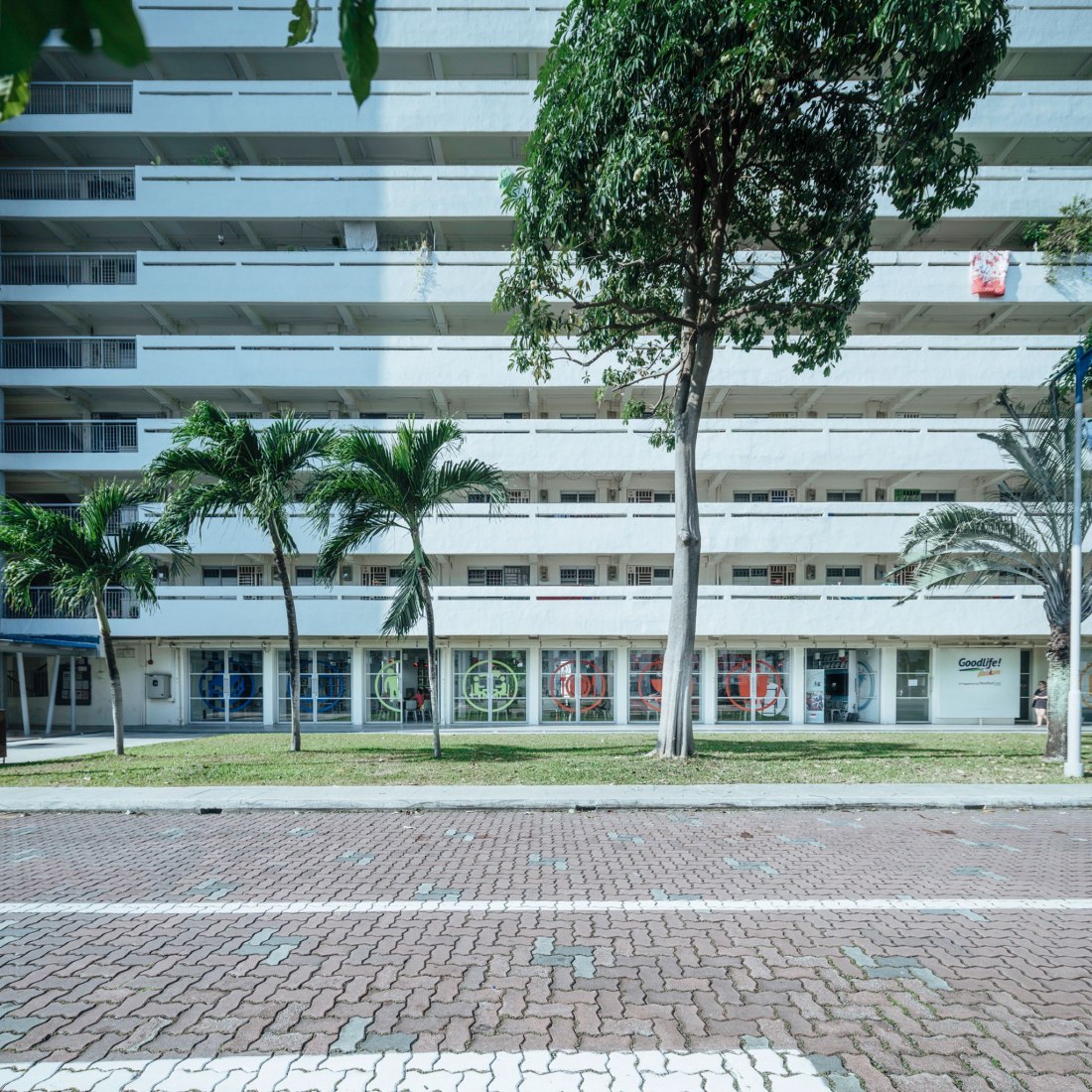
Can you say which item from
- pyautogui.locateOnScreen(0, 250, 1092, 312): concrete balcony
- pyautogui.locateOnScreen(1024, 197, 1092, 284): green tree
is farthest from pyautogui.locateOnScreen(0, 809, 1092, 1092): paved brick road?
pyautogui.locateOnScreen(1024, 197, 1092, 284): green tree

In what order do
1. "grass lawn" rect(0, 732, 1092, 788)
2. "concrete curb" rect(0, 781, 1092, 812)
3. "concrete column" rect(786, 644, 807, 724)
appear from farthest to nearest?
1. "concrete column" rect(786, 644, 807, 724)
2. "grass lawn" rect(0, 732, 1092, 788)
3. "concrete curb" rect(0, 781, 1092, 812)

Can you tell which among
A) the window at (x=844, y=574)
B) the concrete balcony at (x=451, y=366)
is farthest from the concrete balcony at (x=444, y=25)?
the window at (x=844, y=574)

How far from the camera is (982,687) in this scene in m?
25.8

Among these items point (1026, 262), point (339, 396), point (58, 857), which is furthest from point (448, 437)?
point (1026, 262)

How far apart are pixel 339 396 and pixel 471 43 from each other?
12481 millimetres

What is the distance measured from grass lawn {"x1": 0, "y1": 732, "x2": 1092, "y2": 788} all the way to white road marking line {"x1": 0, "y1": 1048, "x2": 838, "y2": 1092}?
7738 millimetres

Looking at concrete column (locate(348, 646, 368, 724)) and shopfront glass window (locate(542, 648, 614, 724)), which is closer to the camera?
Answer: concrete column (locate(348, 646, 368, 724))

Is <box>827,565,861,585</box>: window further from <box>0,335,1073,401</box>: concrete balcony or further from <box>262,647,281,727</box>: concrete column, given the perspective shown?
<box>262,647,281,727</box>: concrete column

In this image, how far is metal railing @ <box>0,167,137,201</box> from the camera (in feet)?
87.5

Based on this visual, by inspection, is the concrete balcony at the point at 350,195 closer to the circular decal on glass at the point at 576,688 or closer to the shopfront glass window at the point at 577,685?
the shopfront glass window at the point at 577,685

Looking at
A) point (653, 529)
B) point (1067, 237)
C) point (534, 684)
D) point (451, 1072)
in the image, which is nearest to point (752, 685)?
point (653, 529)

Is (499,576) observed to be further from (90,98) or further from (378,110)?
(90,98)

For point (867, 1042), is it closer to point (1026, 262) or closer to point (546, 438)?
point (546, 438)

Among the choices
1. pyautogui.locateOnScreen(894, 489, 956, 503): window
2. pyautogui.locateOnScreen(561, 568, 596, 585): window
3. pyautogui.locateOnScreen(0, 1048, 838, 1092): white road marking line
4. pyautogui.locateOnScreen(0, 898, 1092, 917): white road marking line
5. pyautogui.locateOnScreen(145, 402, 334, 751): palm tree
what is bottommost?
pyautogui.locateOnScreen(0, 898, 1092, 917): white road marking line
